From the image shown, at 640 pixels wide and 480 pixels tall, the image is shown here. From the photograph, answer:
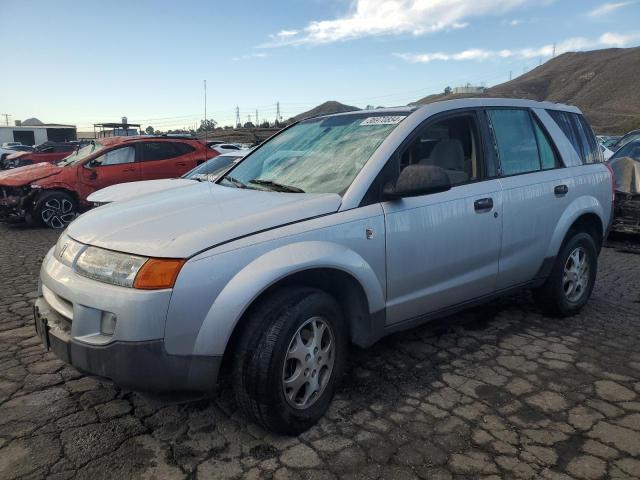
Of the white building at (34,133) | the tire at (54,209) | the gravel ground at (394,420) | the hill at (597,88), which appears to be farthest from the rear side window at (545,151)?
the hill at (597,88)

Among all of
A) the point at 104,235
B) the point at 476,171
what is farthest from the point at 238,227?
the point at 476,171

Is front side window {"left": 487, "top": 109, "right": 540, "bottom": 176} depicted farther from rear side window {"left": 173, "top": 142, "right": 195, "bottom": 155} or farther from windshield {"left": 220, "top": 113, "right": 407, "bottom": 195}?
rear side window {"left": 173, "top": 142, "right": 195, "bottom": 155}

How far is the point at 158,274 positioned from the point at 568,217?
335 centimetres

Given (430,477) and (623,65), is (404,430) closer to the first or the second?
(430,477)

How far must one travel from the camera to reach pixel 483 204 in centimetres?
344

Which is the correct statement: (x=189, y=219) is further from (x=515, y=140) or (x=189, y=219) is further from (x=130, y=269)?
(x=515, y=140)

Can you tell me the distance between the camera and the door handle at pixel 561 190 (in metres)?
4.02

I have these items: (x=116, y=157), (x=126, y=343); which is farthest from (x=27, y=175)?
(x=126, y=343)

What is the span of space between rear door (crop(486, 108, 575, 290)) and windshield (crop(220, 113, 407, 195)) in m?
1.02

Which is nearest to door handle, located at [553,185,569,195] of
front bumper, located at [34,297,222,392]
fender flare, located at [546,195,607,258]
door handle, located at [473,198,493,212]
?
fender flare, located at [546,195,607,258]

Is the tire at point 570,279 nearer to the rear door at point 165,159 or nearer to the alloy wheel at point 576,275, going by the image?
the alloy wheel at point 576,275

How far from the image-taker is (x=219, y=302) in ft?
7.55

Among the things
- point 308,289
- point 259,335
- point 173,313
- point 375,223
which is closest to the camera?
point 173,313

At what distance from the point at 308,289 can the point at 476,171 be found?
1.69 metres
